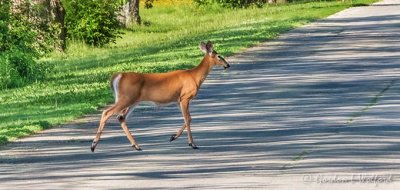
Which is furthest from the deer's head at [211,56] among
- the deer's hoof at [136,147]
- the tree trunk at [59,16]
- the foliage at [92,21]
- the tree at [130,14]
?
the tree at [130,14]

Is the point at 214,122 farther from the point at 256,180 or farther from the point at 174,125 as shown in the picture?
the point at 256,180

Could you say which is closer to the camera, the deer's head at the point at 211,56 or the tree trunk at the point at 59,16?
the deer's head at the point at 211,56

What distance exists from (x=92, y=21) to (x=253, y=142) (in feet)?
87.4

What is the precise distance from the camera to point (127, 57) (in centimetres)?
3441

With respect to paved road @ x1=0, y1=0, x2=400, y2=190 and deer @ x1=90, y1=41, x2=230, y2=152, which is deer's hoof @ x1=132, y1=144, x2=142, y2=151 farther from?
deer @ x1=90, y1=41, x2=230, y2=152

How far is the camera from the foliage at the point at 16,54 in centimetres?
2841

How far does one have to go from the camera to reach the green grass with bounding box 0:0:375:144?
68.5ft

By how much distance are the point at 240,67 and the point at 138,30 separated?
926 inches

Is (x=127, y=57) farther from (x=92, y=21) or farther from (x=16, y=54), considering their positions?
(x=92, y=21)

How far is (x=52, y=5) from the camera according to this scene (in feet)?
132

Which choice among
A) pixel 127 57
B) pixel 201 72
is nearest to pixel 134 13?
pixel 127 57

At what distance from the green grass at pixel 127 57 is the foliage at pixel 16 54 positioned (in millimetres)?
484

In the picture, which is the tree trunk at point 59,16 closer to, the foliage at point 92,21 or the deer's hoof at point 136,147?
the foliage at point 92,21

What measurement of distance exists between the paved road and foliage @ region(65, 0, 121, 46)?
1497cm
